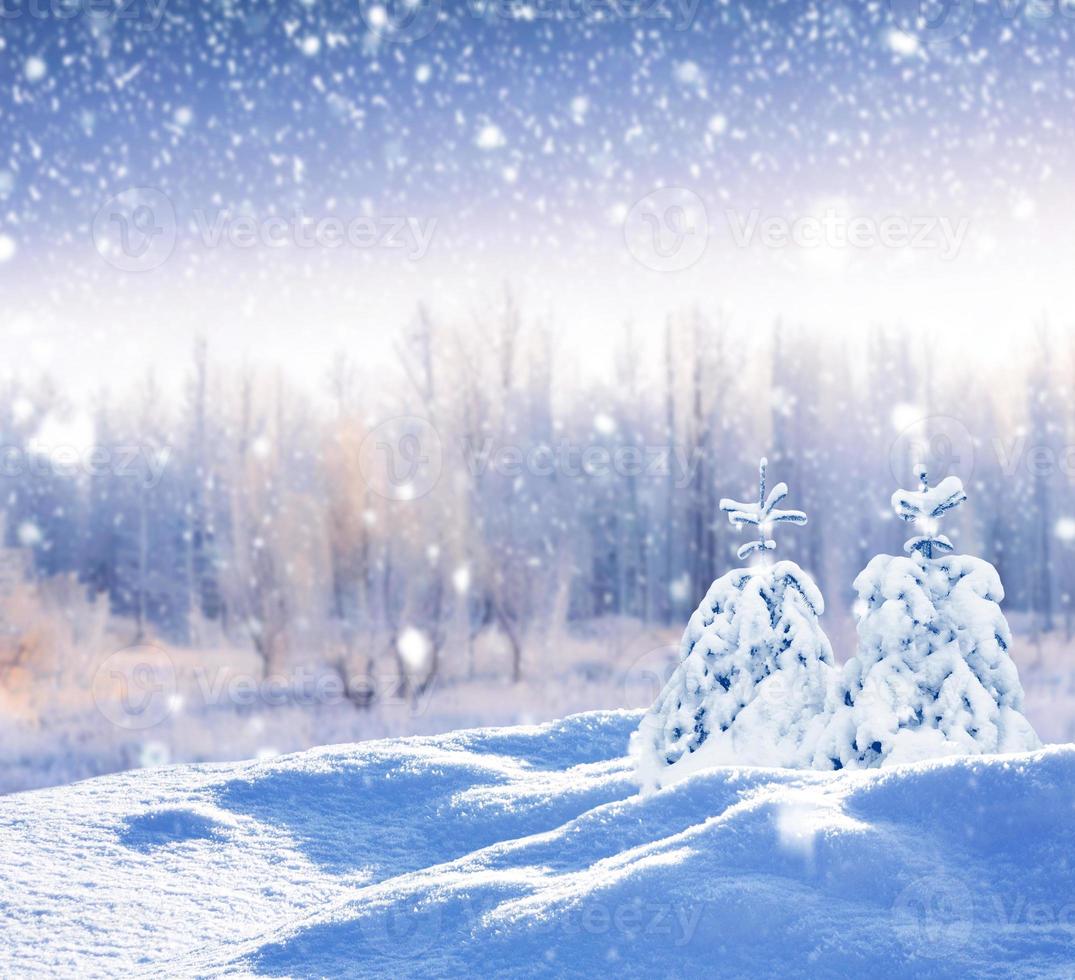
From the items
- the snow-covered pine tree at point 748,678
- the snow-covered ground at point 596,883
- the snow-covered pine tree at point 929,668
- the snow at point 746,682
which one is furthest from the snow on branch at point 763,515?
the snow-covered ground at point 596,883

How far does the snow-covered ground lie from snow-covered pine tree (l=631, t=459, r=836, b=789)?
614 millimetres

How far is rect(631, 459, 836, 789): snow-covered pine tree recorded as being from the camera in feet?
28.6

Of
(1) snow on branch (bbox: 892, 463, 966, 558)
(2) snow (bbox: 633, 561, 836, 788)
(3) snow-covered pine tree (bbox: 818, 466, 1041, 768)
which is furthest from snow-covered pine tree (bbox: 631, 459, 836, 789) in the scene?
(1) snow on branch (bbox: 892, 463, 966, 558)

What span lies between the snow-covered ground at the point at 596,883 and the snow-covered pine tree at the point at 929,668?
1383 millimetres

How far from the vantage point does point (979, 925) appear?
478 cm

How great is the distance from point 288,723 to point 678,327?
52.3 feet

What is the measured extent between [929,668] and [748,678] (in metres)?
1.40

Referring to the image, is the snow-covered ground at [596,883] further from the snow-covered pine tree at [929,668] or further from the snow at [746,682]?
the snow-covered pine tree at [929,668]

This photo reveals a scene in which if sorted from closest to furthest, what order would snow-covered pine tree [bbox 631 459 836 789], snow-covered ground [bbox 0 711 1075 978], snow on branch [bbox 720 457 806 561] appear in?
1. snow-covered ground [bbox 0 711 1075 978]
2. snow-covered pine tree [bbox 631 459 836 789]
3. snow on branch [bbox 720 457 806 561]

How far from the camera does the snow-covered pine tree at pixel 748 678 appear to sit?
344 inches

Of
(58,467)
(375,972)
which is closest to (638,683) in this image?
(375,972)

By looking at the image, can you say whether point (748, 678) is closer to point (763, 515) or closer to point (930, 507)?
point (763, 515)

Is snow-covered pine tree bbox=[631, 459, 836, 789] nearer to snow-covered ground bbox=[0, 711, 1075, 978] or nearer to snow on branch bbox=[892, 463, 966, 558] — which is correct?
snow-covered ground bbox=[0, 711, 1075, 978]

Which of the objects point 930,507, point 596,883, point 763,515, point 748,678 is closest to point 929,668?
point 930,507
